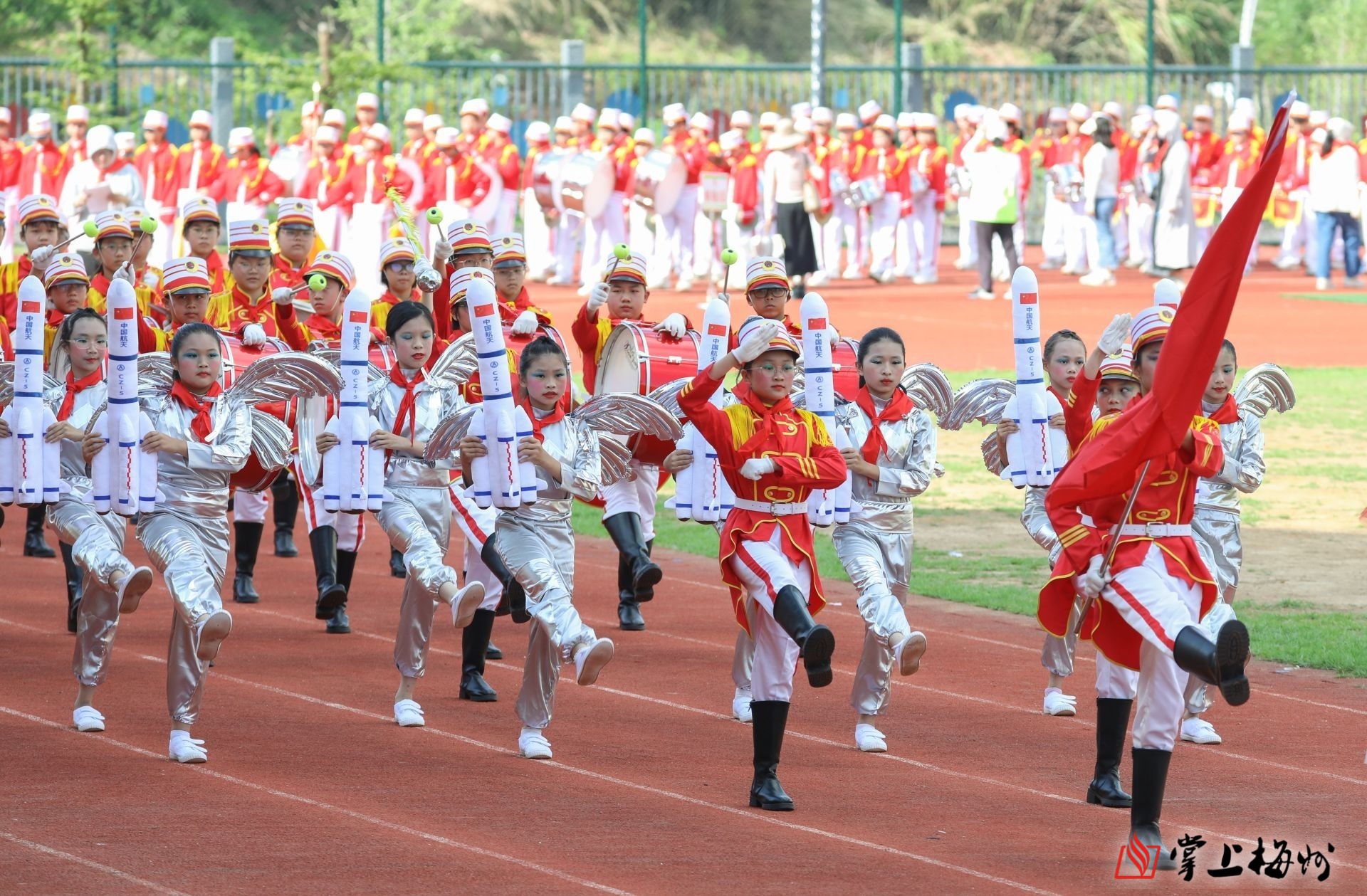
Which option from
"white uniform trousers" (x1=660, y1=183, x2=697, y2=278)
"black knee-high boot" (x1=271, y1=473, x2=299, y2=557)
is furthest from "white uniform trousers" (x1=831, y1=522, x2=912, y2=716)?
"white uniform trousers" (x1=660, y1=183, x2=697, y2=278)

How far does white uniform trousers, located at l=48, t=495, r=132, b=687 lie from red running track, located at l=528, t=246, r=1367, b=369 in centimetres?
1314

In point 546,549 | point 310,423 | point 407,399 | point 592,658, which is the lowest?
point 592,658

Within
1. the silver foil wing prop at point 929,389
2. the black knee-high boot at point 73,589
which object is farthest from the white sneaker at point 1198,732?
the black knee-high boot at point 73,589

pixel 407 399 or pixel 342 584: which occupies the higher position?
pixel 407 399

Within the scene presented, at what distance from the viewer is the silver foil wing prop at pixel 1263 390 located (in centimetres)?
937

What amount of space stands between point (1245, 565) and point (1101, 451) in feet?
22.3

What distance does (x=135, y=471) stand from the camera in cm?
850

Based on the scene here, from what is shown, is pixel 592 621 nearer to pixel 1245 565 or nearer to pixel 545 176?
pixel 1245 565

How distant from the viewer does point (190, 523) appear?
8688mm

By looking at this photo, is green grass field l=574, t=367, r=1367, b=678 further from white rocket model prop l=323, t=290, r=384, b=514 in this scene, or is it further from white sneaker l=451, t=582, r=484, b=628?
white rocket model prop l=323, t=290, r=384, b=514

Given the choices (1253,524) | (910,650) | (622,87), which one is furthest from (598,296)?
(622,87)

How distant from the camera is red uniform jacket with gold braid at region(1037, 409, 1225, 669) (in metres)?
7.25

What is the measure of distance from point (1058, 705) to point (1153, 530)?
260 cm

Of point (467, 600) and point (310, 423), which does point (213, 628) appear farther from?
point (310, 423)
